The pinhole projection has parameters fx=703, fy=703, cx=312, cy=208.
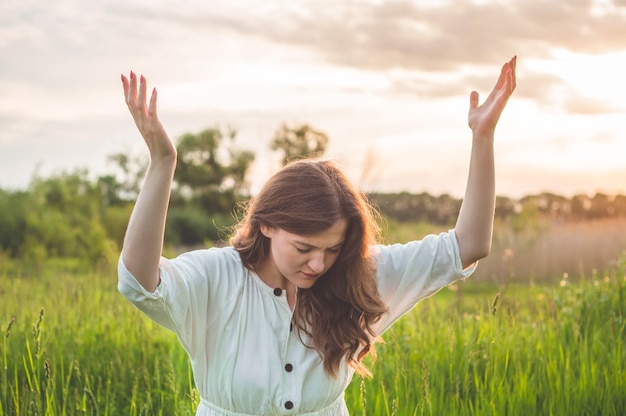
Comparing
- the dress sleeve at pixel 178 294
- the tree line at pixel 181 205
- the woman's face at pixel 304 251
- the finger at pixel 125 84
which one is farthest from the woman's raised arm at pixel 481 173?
the tree line at pixel 181 205

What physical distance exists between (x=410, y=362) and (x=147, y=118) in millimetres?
2875

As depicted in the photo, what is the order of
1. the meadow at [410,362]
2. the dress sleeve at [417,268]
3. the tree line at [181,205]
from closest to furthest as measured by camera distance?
the dress sleeve at [417,268] < the meadow at [410,362] < the tree line at [181,205]

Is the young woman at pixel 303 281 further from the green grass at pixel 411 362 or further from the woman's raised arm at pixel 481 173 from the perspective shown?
the green grass at pixel 411 362

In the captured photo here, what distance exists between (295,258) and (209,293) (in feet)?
1.12

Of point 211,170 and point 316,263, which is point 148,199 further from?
point 211,170

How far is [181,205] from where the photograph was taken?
69.1ft

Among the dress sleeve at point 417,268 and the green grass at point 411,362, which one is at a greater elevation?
the dress sleeve at point 417,268

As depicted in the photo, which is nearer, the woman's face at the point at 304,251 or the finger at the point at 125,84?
the finger at the point at 125,84

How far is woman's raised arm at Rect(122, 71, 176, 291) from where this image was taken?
7.15ft

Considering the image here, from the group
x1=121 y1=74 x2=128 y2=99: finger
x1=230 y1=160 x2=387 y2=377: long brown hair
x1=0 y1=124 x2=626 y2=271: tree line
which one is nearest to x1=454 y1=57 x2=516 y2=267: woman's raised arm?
x1=230 y1=160 x2=387 y2=377: long brown hair

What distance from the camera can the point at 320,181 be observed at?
2607 mm

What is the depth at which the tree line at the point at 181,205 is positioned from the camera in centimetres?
1377

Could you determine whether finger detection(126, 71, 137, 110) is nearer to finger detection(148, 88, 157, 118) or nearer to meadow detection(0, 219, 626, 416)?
finger detection(148, 88, 157, 118)

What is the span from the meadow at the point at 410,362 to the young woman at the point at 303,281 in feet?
2.25
